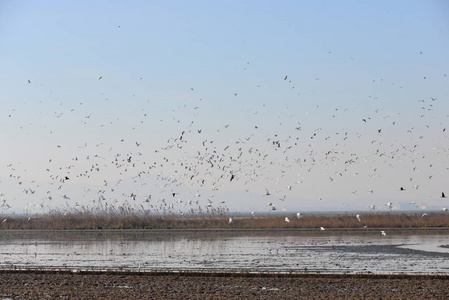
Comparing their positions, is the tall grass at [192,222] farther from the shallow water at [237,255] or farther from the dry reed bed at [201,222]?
the shallow water at [237,255]

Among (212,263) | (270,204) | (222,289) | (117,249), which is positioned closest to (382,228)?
(270,204)

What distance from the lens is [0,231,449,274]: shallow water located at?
26.9m

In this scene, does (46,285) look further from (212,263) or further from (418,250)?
(418,250)

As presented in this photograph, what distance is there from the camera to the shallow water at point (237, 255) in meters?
26.9

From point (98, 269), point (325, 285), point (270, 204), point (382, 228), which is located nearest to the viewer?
point (325, 285)

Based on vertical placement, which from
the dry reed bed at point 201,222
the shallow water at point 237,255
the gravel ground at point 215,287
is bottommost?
the gravel ground at point 215,287

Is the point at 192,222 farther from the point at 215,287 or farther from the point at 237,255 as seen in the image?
the point at 215,287

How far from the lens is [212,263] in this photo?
28.6m

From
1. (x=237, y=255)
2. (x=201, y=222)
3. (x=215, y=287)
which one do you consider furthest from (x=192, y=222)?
(x=215, y=287)

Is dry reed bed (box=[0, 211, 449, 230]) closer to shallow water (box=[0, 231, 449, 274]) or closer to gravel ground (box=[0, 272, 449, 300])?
shallow water (box=[0, 231, 449, 274])

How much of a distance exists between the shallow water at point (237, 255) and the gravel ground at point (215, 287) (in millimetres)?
2676

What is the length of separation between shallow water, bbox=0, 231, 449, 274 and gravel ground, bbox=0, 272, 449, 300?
105 inches

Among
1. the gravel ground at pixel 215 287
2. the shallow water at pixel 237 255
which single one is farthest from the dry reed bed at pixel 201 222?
the gravel ground at pixel 215 287

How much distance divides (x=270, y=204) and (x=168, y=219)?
68.3 ft
